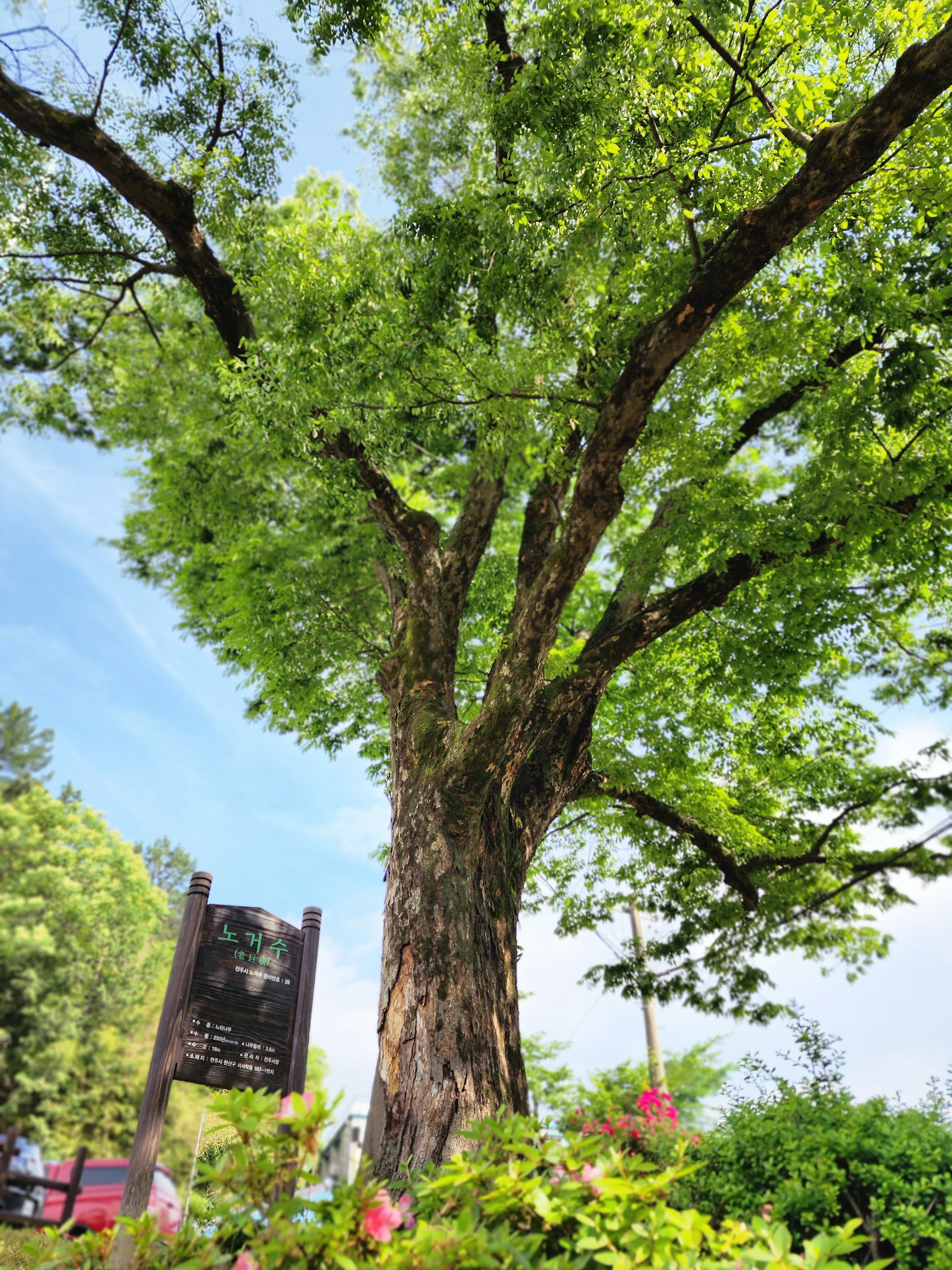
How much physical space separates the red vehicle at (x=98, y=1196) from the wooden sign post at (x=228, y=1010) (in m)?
10.5

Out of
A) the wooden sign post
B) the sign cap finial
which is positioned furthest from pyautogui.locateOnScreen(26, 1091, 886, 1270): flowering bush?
the sign cap finial

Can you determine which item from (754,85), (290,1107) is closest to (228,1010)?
(290,1107)

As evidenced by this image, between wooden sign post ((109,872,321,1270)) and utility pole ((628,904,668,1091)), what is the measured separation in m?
7.76

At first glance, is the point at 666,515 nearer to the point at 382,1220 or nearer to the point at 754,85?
the point at 754,85

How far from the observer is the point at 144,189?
21.3 feet

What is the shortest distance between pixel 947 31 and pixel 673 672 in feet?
19.9

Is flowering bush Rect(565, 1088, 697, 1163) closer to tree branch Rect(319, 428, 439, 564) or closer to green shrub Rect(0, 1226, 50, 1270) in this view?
green shrub Rect(0, 1226, 50, 1270)

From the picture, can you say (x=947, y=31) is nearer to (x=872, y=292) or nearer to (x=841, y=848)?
(x=872, y=292)

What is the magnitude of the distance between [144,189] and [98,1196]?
688 inches

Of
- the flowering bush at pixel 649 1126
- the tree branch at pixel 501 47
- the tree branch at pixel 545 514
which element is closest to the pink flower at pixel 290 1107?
the tree branch at pixel 545 514

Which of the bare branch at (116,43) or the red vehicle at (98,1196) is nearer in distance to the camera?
the bare branch at (116,43)

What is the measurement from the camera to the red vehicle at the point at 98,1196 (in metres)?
13.0

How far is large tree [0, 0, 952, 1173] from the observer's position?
489 cm

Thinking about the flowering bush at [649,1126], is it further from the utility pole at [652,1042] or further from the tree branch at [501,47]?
the tree branch at [501,47]
